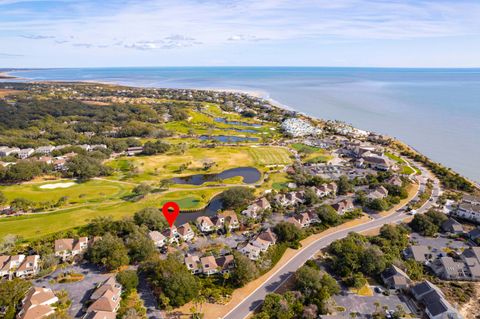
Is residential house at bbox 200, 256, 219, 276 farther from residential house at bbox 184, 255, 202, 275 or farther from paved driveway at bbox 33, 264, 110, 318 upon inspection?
paved driveway at bbox 33, 264, 110, 318

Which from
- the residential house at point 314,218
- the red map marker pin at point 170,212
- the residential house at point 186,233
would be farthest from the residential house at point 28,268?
the residential house at point 314,218

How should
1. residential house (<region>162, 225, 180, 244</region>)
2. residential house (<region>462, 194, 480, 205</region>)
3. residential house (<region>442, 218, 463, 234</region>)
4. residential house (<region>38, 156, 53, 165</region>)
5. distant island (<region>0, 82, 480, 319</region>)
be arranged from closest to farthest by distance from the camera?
distant island (<region>0, 82, 480, 319</region>) < residential house (<region>162, 225, 180, 244</region>) < residential house (<region>442, 218, 463, 234</region>) < residential house (<region>462, 194, 480, 205</region>) < residential house (<region>38, 156, 53, 165</region>)

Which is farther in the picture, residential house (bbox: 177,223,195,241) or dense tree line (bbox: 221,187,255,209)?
dense tree line (bbox: 221,187,255,209)

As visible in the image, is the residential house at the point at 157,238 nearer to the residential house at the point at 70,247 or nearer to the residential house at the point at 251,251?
the residential house at the point at 70,247

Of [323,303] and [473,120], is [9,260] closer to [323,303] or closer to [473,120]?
[323,303]

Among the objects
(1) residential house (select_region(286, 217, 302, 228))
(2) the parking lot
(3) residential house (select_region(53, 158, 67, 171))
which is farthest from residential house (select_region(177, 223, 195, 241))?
(3) residential house (select_region(53, 158, 67, 171))

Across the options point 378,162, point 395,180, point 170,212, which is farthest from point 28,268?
point 378,162
